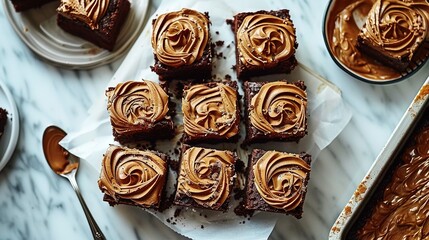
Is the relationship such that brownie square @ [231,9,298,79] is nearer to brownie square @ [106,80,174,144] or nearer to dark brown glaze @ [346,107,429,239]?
brownie square @ [106,80,174,144]

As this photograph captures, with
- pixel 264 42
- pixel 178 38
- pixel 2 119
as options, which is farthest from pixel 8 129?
pixel 264 42

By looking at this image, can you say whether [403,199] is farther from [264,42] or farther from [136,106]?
[136,106]

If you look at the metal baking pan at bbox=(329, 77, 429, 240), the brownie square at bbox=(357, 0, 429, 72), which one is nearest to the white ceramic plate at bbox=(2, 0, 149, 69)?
the brownie square at bbox=(357, 0, 429, 72)

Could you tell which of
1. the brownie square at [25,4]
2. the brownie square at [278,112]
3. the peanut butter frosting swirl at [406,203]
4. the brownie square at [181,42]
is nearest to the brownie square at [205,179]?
the brownie square at [278,112]

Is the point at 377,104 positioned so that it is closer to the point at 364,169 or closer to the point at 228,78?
the point at 364,169

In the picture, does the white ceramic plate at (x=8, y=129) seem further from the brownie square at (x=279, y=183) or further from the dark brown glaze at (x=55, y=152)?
the brownie square at (x=279, y=183)

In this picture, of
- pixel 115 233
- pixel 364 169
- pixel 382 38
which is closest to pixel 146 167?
pixel 115 233
